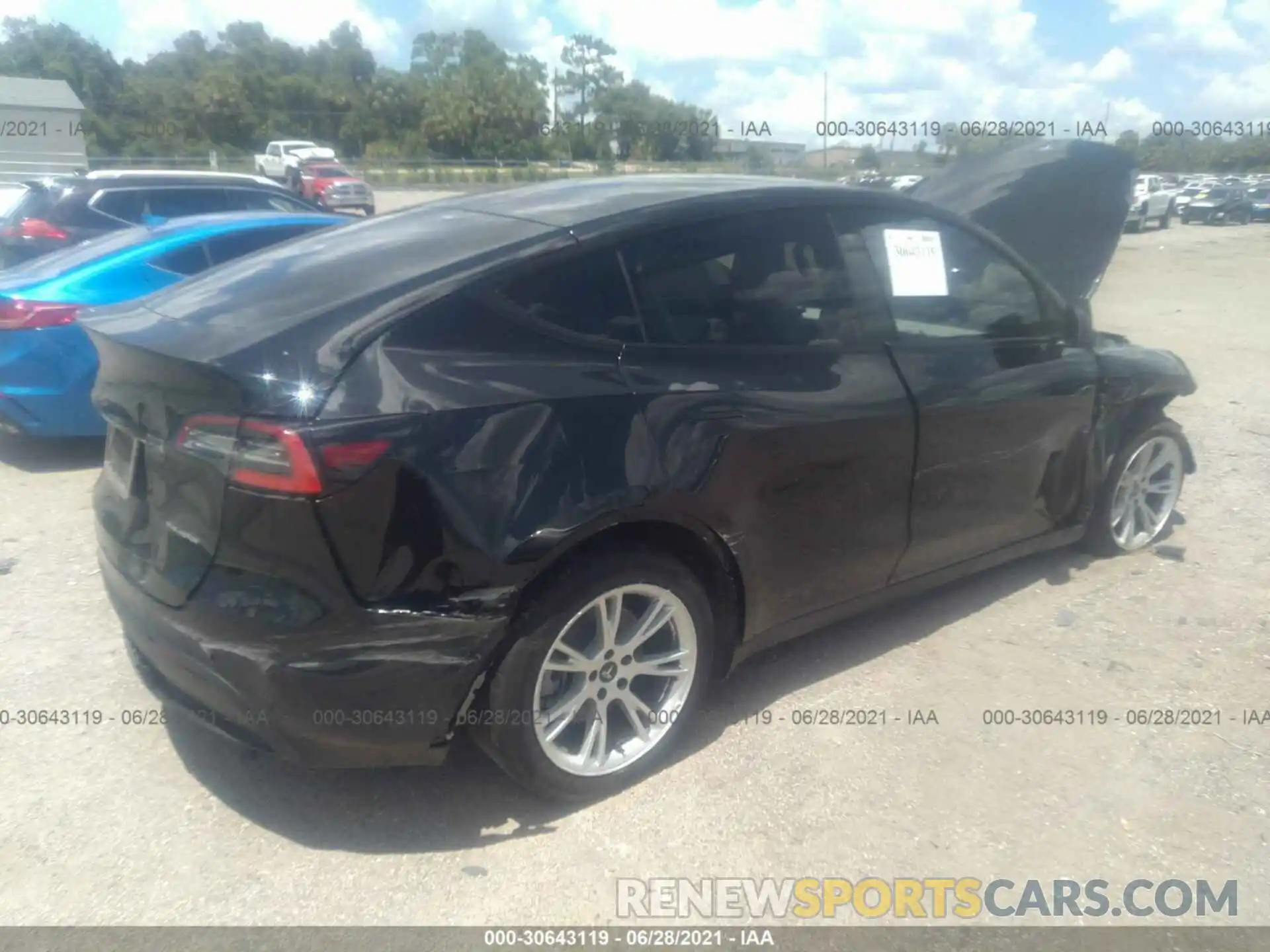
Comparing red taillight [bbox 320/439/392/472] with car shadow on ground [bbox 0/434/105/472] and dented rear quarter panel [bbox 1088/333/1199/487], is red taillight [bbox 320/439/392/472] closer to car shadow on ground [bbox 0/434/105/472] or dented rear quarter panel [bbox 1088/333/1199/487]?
dented rear quarter panel [bbox 1088/333/1199/487]

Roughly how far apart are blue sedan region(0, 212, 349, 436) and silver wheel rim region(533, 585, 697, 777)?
3447mm

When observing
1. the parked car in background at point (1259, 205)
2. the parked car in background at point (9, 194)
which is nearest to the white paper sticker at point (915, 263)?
the parked car in background at point (9, 194)

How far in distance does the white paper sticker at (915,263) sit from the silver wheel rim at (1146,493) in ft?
5.23

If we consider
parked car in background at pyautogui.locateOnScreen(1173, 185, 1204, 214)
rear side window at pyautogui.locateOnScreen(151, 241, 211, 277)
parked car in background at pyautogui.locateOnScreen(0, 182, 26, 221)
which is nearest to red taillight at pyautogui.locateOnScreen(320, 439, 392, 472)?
rear side window at pyautogui.locateOnScreen(151, 241, 211, 277)

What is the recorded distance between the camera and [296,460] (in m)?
2.45

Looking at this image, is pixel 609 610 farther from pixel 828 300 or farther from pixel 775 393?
pixel 828 300

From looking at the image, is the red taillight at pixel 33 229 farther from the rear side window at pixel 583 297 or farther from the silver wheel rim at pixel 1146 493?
Result: the silver wheel rim at pixel 1146 493

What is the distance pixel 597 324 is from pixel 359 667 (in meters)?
1.14

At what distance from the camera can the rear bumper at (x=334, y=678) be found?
2.55 meters

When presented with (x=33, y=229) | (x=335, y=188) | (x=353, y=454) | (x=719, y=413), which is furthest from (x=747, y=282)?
(x=335, y=188)

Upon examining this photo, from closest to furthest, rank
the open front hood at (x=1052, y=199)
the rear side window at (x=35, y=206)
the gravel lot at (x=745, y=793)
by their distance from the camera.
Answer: the gravel lot at (x=745, y=793) → the open front hood at (x=1052, y=199) → the rear side window at (x=35, y=206)

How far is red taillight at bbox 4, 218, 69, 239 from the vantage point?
29.4 feet

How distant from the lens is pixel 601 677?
3.05m

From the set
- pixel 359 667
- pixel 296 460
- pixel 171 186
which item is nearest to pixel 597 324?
pixel 296 460
